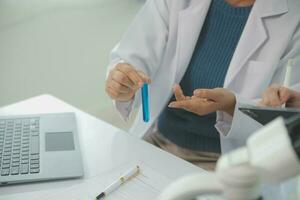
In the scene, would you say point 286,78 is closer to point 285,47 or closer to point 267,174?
point 285,47

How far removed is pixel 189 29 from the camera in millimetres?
1252

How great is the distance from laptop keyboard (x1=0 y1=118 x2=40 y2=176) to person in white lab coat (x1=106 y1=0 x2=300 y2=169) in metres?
0.23

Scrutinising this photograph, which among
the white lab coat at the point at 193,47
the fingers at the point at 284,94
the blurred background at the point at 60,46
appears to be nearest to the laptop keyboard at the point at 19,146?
the white lab coat at the point at 193,47

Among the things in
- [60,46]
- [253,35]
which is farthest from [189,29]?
[60,46]

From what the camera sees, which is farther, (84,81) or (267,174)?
(84,81)

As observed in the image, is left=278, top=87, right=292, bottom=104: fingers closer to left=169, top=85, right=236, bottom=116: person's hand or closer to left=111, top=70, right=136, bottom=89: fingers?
left=169, top=85, right=236, bottom=116: person's hand

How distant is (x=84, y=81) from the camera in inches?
82.1

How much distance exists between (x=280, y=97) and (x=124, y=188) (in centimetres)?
40

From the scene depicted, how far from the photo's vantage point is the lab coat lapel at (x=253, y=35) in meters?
1.17

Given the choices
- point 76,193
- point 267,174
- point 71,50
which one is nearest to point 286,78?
point 76,193

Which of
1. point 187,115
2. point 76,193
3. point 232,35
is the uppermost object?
point 232,35

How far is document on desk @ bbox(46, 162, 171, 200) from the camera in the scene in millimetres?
828

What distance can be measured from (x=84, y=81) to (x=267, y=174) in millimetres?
1779

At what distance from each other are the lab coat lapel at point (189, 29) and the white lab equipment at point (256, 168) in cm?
88
